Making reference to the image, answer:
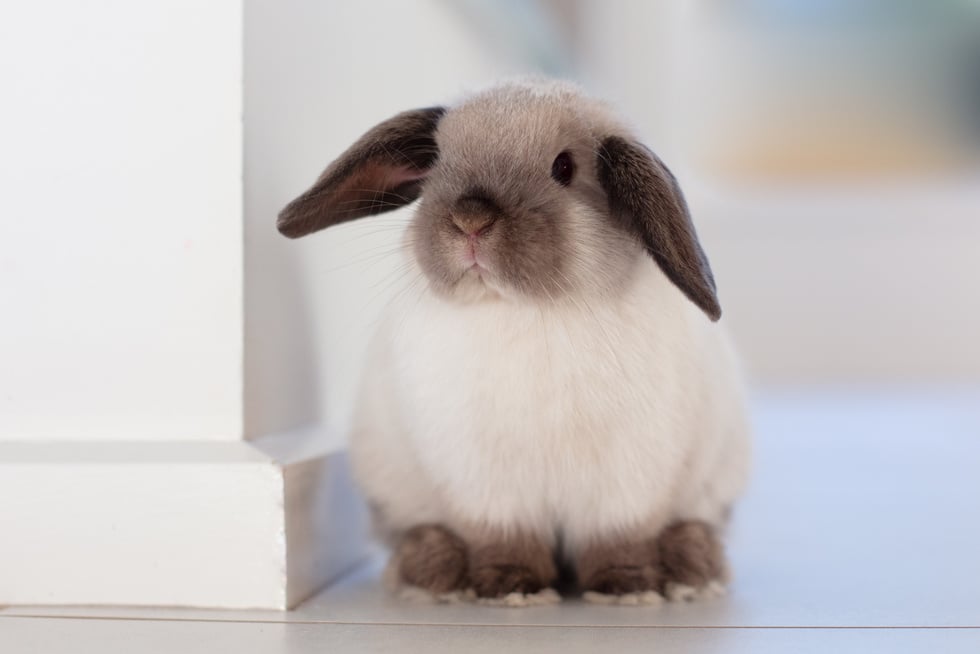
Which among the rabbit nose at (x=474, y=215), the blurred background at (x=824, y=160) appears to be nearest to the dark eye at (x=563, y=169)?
the rabbit nose at (x=474, y=215)

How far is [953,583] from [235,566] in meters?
1.00

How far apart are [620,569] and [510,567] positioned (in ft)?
0.48

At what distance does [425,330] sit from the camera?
145 centimetres

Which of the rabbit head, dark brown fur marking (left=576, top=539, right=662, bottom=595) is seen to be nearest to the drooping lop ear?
the rabbit head

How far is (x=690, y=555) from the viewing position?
151 cm

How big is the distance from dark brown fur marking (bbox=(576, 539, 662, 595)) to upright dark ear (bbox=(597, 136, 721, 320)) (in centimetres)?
37

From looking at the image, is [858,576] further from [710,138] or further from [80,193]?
[710,138]

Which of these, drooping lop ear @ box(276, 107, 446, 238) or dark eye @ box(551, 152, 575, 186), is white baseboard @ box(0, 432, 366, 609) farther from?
dark eye @ box(551, 152, 575, 186)

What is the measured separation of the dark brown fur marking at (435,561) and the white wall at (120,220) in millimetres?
304

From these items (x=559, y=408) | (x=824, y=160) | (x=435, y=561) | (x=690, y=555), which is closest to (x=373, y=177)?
(x=559, y=408)

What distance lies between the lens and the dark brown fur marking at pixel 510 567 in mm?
1458

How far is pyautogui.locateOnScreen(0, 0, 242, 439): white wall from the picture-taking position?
4.89 feet

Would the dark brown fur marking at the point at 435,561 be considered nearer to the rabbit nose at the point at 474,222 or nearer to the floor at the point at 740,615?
the floor at the point at 740,615

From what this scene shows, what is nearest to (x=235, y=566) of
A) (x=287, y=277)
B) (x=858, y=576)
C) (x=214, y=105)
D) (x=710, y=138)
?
(x=287, y=277)
